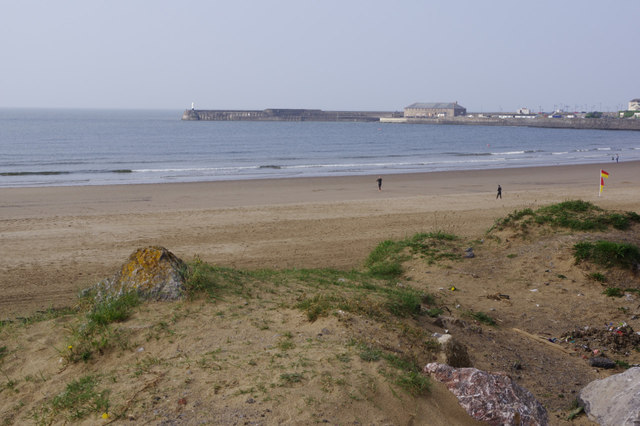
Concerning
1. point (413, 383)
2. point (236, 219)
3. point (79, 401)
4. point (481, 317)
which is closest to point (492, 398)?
point (413, 383)

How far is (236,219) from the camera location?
817 inches

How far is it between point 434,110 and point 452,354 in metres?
184

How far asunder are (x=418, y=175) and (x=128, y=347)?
3429cm

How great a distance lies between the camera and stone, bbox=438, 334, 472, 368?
247 inches

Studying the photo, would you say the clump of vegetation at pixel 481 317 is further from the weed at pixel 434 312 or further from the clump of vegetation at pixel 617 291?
the clump of vegetation at pixel 617 291

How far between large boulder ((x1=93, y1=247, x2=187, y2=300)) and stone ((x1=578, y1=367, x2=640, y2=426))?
5.19 metres

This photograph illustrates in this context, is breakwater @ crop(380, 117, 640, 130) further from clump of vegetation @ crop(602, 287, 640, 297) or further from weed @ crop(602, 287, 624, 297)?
weed @ crop(602, 287, 624, 297)

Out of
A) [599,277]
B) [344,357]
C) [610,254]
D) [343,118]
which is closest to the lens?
[344,357]

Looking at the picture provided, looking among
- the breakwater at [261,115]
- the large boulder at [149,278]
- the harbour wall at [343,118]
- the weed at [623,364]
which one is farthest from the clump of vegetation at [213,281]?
the breakwater at [261,115]

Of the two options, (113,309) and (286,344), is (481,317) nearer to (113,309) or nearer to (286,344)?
(286,344)

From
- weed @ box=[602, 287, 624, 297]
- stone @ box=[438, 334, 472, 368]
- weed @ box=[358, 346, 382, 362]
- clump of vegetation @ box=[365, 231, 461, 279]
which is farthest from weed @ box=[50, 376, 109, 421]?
weed @ box=[602, 287, 624, 297]

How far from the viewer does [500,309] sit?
9.83 metres

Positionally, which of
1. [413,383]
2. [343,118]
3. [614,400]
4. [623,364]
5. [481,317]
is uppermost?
[343,118]

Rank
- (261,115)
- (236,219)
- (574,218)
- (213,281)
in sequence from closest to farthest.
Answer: (213,281)
(574,218)
(236,219)
(261,115)
